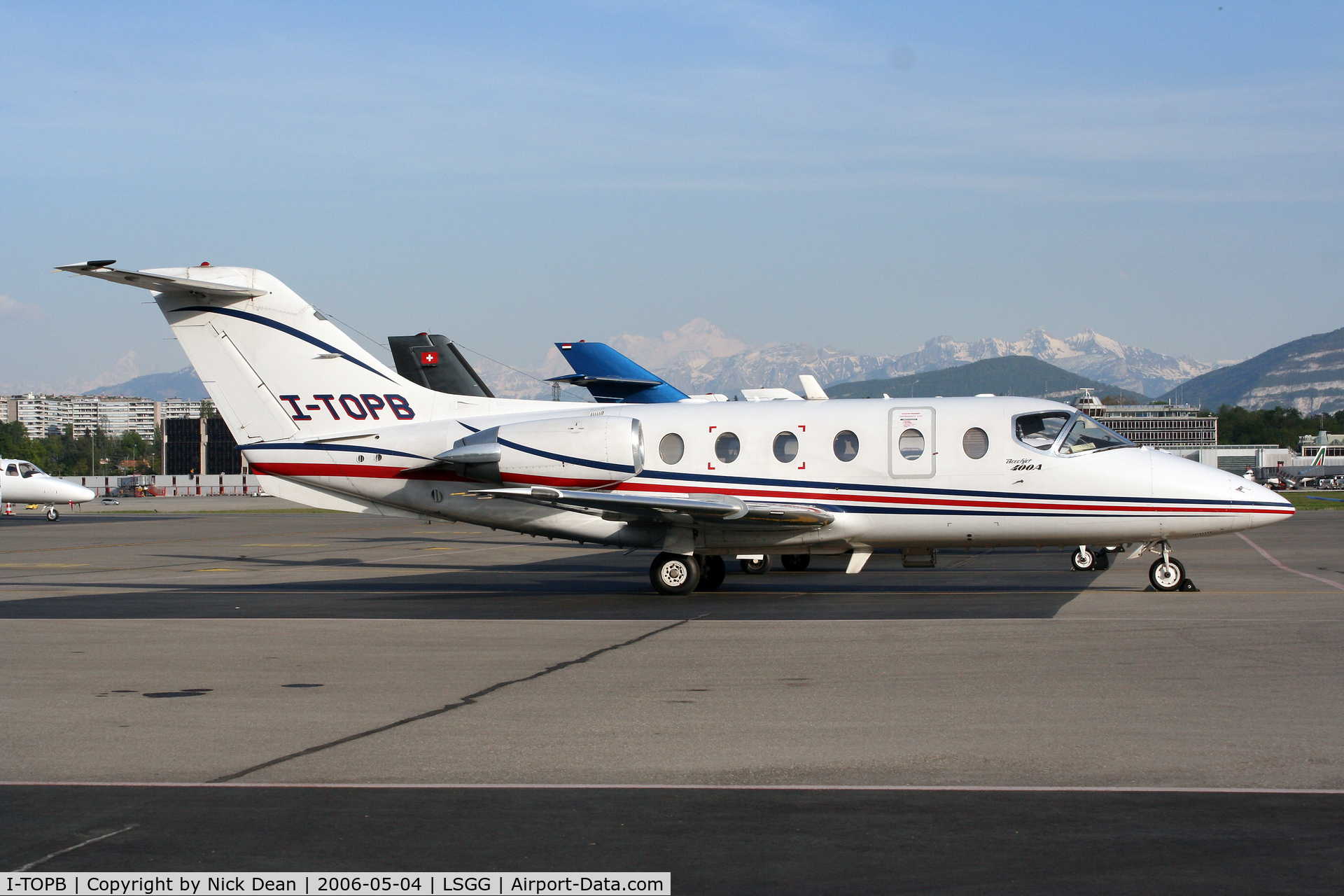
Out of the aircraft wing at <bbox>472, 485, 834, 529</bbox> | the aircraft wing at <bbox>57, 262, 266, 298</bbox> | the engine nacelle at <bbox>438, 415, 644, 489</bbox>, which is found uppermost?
the aircraft wing at <bbox>57, 262, 266, 298</bbox>

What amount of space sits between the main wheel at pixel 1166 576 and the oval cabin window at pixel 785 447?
6.09 m

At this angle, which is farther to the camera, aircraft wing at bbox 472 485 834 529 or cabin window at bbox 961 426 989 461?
cabin window at bbox 961 426 989 461

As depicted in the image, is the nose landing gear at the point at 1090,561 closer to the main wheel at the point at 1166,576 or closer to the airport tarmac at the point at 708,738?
the main wheel at the point at 1166,576

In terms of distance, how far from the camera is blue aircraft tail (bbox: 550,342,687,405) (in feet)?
114

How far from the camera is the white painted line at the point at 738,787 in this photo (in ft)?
23.6

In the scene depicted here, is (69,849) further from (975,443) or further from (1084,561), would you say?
(1084,561)

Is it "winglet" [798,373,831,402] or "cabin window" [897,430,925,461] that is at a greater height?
"winglet" [798,373,831,402]

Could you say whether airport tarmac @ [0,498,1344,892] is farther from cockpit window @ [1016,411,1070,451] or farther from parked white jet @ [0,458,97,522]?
→ parked white jet @ [0,458,97,522]

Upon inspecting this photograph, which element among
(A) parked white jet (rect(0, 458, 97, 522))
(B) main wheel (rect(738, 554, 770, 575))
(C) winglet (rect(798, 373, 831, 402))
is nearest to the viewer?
(B) main wheel (rect(738, 554, 770, 575))

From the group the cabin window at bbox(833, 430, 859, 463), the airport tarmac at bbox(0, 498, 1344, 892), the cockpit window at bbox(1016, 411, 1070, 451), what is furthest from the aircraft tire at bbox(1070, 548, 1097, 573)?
the cabin window at bbox(833, 430, 859, 463)

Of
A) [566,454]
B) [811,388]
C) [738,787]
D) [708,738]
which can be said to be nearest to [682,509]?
[566,454]

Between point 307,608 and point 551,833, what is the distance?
42.3 feet

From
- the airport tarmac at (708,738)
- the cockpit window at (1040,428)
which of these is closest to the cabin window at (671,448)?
the airport tarmac at (708,738)

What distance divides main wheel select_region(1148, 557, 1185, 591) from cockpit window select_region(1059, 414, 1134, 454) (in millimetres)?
2033
